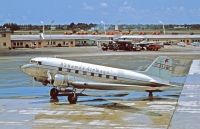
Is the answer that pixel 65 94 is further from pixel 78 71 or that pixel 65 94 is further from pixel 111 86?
pixel 111 86

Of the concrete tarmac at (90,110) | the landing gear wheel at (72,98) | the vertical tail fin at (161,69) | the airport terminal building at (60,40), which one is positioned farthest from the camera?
the airport terminal building at (60,40)

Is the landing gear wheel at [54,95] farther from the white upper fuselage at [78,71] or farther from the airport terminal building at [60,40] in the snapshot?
the airport terminal building at [60,40]

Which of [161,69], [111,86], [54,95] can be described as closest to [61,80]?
[54,95]

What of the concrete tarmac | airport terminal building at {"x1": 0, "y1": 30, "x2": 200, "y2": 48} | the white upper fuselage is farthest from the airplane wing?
airport terminal building at {"x1": 0, "y1": 30, "x2": 200, "y2": 48}

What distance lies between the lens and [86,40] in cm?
17400

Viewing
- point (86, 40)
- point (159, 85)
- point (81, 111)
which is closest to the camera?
point (81, 111)

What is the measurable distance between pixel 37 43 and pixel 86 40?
19.8 metres

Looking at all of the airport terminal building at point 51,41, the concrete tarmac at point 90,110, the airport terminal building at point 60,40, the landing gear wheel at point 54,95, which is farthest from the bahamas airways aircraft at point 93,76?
the airport terminal building at point 51,41

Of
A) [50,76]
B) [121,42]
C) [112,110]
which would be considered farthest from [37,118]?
[121,42]

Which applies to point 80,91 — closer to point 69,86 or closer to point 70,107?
point 69,86

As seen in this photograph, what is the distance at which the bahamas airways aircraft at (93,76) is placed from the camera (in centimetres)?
3347

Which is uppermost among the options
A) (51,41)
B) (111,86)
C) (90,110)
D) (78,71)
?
(51,41)

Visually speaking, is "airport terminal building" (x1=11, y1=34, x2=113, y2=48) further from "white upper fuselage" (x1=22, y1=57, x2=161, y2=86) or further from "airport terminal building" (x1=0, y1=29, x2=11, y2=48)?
"white upper fuselage" (x1=22, y1=57, x2=161, y2=86)

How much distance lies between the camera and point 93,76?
34500mm
